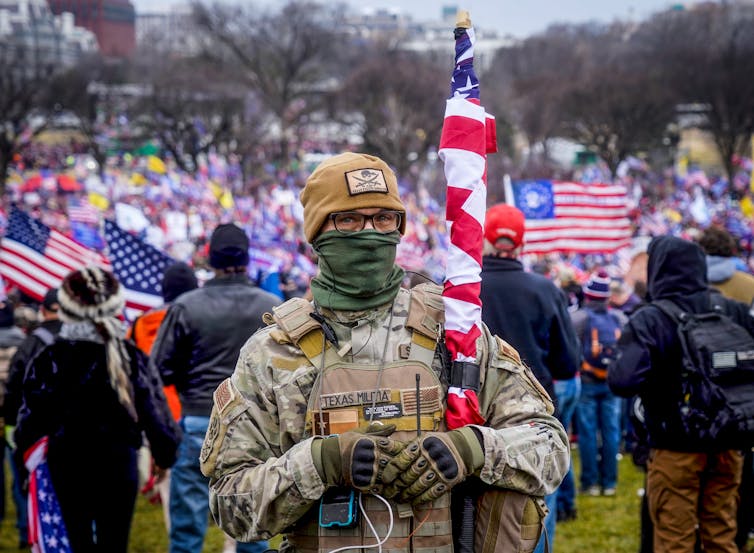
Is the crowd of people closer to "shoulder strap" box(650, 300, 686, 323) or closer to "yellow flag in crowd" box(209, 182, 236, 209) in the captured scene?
"shoulder strap" box(650, 300, 686, 323)

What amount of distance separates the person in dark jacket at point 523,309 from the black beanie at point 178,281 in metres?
2.46

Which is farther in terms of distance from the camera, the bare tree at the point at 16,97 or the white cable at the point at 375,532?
the bare tree at the point at 16,97

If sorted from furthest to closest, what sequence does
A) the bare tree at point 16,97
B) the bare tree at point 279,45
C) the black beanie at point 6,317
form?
1. the bare tree at point 279,45
2. the bare tree at point 16,97
3. the black beanie at point 6,317

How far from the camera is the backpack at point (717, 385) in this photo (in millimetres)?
4609

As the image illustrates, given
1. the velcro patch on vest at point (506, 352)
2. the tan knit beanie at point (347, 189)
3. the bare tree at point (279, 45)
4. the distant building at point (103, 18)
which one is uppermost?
the distant building at point (103, 18)

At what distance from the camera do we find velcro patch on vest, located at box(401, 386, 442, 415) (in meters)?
2.73

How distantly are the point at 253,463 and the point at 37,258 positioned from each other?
7.06 m

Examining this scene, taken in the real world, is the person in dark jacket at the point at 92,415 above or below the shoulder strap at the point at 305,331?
below

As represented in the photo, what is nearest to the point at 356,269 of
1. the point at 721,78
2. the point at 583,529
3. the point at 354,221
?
the point at 354,221

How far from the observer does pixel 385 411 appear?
8.93 ft

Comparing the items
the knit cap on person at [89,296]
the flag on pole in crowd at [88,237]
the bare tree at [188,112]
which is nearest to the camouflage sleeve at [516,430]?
the knit cap on person at [89,296]

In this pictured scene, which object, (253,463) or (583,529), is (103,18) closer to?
(583,529)

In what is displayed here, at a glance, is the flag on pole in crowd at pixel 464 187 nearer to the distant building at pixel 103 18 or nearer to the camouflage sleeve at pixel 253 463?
the camouflage sleeve at pixel 253 463

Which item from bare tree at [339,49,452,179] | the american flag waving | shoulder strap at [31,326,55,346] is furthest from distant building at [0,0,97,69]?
shoulder strap at [31,326,55,346]
